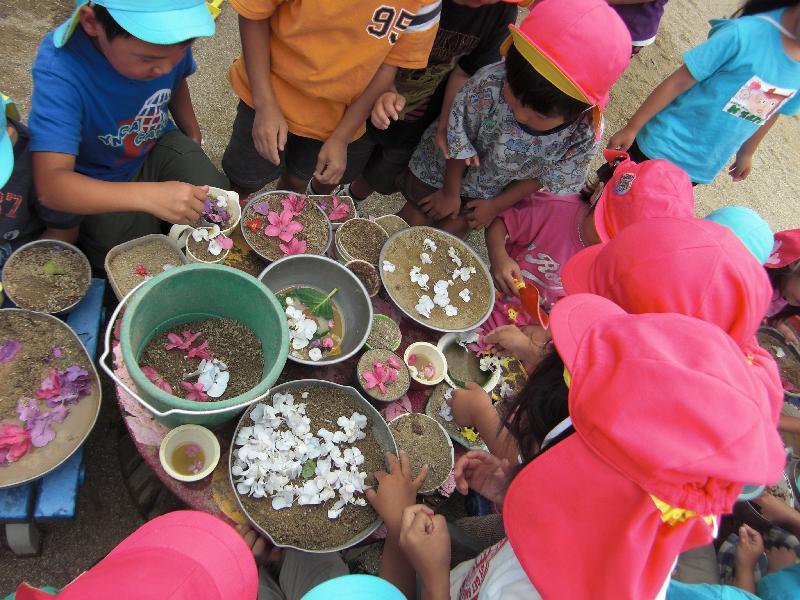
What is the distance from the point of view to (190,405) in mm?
1207

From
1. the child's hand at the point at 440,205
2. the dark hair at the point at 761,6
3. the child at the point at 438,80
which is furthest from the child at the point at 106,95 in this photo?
the dark hair at the point at 761,6

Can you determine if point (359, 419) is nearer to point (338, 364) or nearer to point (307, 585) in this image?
point (338, 364)

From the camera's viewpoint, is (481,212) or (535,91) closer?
(535,91)

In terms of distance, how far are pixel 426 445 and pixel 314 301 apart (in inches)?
25.3

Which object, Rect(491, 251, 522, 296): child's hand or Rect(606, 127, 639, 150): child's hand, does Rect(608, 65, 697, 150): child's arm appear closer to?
Rect(606, 127, 639, 150): child's hand

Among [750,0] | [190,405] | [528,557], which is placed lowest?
[190,405]

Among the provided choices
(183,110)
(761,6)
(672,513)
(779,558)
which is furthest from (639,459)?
(761,6)

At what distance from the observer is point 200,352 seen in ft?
4.93

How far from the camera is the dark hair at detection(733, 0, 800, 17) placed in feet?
8.20

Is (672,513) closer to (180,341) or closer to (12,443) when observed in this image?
(180,341)

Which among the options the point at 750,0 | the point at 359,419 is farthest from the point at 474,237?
the point at 359,419

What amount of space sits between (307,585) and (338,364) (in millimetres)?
687

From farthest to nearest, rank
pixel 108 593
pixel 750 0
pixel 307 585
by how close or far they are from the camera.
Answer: pixel 750 0, pixel 307 585, pixel 108 593

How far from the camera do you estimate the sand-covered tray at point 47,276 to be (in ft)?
5.52
